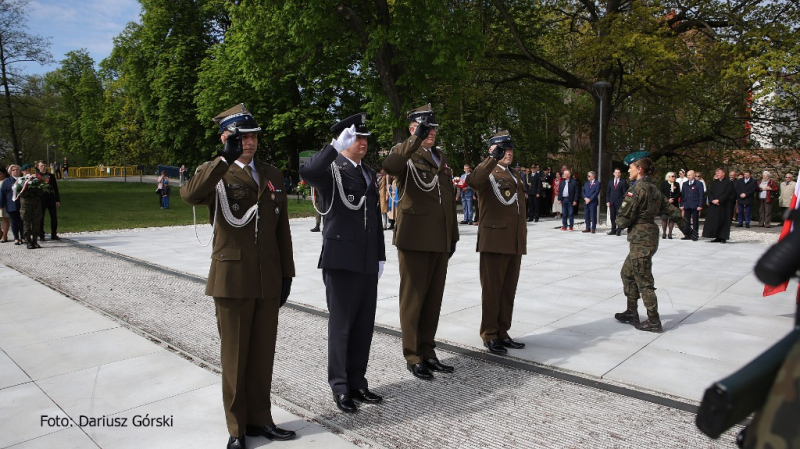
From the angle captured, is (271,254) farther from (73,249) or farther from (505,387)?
(73,249)

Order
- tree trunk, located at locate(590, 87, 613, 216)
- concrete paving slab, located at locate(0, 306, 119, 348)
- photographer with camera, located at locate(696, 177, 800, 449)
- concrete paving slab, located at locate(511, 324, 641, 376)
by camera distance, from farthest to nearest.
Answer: tree trunk, located at locate(590, 87, 613, 216) → concrete paving slab, located at locate(0, 306, 119, 348) → concrete paving slab, located at locate(511, 324, 641, 376) → photographer with camera, located at locate(696, 177, 800, 449)

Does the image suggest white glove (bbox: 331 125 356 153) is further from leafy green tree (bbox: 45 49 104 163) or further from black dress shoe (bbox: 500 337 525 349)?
leafy green tree (bbox: 45 49 104 163)

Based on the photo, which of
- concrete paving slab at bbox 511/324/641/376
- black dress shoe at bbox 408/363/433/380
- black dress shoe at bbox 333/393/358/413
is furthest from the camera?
concrete paving slab at bbox 511/324/641/376

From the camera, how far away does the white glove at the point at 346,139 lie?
405 cm

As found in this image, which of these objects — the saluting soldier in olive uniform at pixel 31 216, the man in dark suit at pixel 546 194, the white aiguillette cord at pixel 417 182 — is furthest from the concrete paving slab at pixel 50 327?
the man in dark suit at pixel 546 194

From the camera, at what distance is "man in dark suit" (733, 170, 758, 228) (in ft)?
61.2

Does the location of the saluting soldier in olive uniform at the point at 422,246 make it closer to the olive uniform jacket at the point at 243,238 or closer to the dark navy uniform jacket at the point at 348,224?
the dark navy uniform jacket at the point at 348,224

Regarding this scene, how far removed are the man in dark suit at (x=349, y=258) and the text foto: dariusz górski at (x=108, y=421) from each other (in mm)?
1207

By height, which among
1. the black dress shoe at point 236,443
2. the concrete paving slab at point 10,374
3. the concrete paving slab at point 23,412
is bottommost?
the concrete paving slab at point 23,412

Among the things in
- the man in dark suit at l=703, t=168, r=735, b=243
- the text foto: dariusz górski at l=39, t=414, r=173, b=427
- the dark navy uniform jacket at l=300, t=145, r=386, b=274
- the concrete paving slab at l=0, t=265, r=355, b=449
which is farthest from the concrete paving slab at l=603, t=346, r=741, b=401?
the man in dark suit at l=703, t=168, r=735, b=243

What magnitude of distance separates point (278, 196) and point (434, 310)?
1.88 meters

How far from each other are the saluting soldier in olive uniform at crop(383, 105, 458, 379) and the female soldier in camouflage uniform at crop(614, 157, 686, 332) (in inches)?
102

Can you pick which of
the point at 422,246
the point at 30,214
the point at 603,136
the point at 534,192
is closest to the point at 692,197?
the point at 534,192

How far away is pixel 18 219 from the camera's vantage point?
14445mm
